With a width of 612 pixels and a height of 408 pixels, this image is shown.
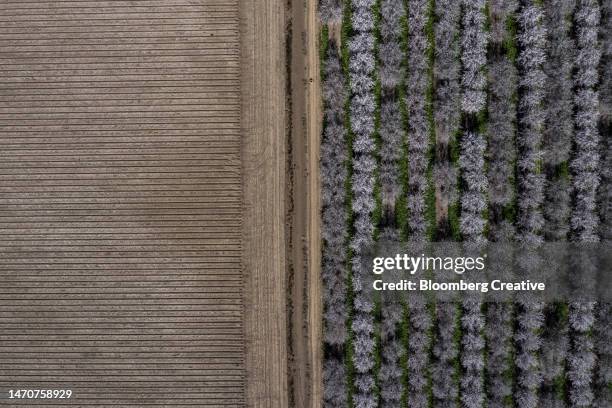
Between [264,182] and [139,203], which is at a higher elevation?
[264,182]

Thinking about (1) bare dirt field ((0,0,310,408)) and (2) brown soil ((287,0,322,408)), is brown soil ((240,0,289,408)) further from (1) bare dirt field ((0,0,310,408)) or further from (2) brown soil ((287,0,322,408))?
(2) brown soil ((287,0,322,408))

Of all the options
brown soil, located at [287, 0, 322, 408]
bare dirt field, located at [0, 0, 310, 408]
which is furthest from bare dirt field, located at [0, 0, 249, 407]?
brown soil, located at [287, 0, 322, 408]

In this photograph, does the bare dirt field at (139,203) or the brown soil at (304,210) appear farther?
the bare dirt field at (139,203)

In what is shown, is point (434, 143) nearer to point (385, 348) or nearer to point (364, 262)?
point (364, 262)

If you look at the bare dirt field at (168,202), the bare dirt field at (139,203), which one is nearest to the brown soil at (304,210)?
the bare dirt field at (168,202)

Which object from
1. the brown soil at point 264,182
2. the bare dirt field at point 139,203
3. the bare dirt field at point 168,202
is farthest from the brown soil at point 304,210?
the bare dirt field at point 139,203

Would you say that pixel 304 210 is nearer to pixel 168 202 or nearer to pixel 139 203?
pixel 168 202

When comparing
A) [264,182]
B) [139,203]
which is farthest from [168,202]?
[264,182]

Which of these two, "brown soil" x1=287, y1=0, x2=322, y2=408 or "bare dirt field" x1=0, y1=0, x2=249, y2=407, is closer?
"brown soil" x1=287, y1=0, x2=322, y2=408

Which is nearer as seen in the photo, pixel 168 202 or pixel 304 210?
pixel 304 210

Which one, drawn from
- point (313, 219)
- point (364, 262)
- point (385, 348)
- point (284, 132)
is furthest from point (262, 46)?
point (385, 348)

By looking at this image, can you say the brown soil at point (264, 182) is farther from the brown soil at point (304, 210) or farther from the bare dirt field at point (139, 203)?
the brown soil at point (304, 210)
